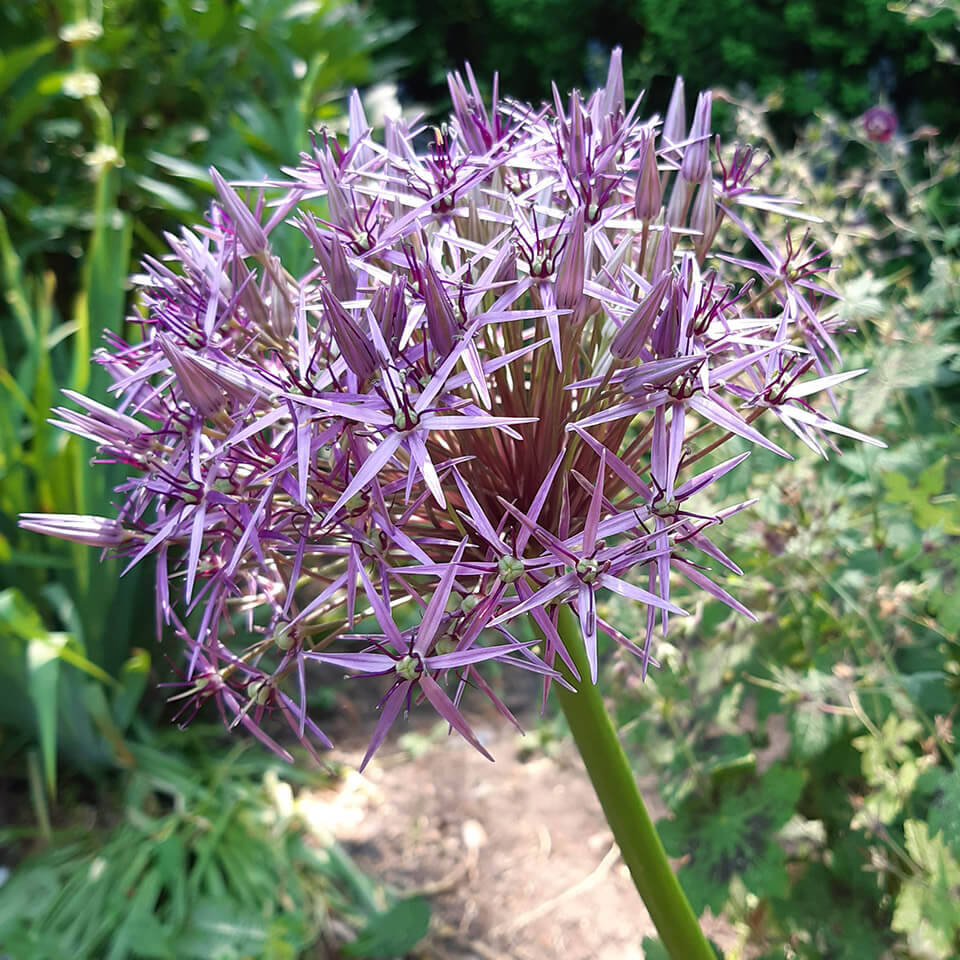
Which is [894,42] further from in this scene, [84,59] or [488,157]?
[488,157]

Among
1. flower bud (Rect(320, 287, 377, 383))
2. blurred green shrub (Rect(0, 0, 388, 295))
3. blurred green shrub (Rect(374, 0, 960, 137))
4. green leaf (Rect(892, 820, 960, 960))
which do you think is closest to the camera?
flower bud (Rect(320, 287, 377, 383))

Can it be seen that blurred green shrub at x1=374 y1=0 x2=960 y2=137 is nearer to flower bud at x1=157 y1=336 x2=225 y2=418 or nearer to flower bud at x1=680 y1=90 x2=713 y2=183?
flower bud at x1=680 y1=90 x2=713 y2=183

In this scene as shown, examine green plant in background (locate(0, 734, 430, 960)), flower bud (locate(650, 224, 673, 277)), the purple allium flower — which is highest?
the purple allium flower

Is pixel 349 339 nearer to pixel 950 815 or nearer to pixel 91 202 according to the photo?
pixel 950 815

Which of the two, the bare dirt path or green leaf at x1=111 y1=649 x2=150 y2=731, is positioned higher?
green leaf at x1=111 y1=649 x2=150 y2=731

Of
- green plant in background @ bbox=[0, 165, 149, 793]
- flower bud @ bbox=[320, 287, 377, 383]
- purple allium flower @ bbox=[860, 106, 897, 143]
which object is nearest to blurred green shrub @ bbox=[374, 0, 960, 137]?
purple allium flower @ bbox=[860, 106, 897, 143]

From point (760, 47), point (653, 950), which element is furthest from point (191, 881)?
point (760, 47)
